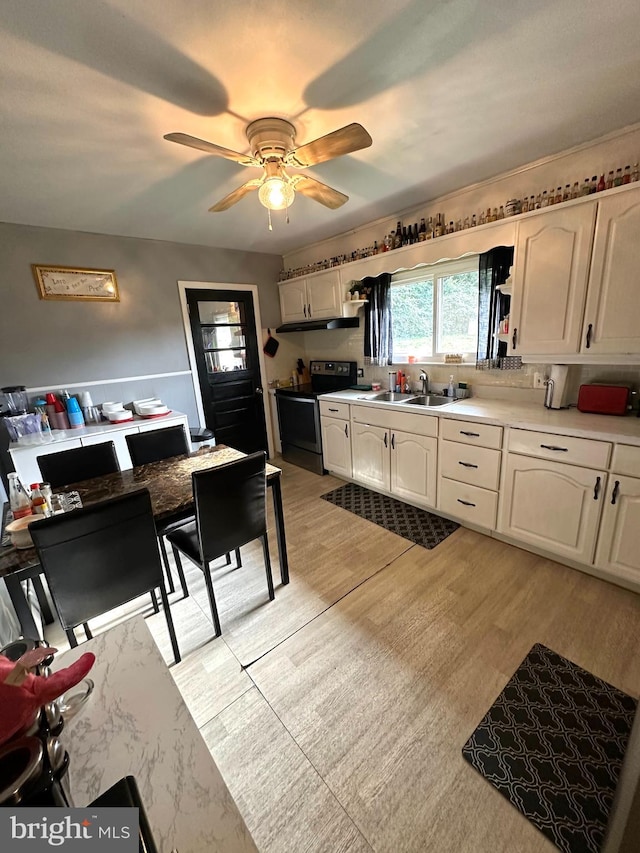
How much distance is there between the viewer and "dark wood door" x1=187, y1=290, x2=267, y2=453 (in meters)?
3.67

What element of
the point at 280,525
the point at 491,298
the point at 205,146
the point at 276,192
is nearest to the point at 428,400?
the point at 491,298

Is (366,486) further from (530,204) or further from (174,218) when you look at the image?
(174,218)

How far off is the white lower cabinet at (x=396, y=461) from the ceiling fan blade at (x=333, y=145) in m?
1.84

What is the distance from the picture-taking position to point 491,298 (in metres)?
2.54

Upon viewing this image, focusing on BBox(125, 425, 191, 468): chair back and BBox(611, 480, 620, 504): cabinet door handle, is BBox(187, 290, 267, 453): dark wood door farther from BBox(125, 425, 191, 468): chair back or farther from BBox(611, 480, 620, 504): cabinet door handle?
BBox(611, 480, 620, 504): cabinet door handle

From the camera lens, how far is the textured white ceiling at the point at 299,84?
1.13 m

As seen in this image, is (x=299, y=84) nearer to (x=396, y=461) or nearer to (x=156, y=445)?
(x=156, y=445)

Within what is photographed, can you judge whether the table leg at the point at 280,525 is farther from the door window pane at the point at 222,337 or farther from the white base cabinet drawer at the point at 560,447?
the door window pane at the point at 222,337

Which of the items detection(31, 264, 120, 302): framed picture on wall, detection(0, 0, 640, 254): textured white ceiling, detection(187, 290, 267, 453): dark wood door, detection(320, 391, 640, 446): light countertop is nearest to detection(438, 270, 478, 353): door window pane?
detection(320, 391, 640, 446): light countertop

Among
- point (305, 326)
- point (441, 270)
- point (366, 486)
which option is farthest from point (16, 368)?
point (441, 270)

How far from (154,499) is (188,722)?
1131mm

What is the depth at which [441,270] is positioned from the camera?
2916 millimetres

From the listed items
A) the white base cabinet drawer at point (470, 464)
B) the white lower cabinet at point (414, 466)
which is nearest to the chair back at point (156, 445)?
the white lower cabinet at point (414, 466)

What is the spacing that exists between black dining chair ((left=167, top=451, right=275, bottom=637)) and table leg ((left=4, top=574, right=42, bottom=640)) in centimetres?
64
